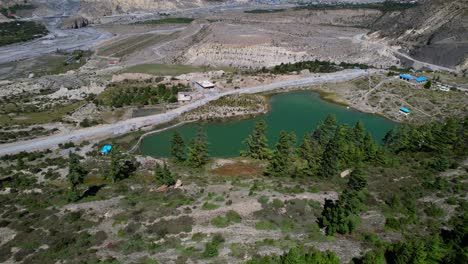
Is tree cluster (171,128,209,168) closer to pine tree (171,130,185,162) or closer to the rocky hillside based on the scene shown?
pine tree (171,130,185,162)

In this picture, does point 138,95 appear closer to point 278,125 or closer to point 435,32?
point 278,125

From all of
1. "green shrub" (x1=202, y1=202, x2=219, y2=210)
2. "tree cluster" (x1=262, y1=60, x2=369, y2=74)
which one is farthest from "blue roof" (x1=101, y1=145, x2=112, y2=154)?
"tree cluster" (x1=262, y1=60, x2=369, y2=74)

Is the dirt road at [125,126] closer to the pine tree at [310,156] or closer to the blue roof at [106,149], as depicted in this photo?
the blue roof at [106,149]

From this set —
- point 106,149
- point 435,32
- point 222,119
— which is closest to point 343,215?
point 106,149

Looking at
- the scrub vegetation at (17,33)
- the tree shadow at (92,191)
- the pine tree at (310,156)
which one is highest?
the scrub vegetation at (17,33)

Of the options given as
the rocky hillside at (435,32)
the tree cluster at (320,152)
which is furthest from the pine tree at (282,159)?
the rocky hillside at (435,32)

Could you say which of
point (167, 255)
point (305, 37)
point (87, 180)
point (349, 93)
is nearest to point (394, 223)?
point (167, 255)

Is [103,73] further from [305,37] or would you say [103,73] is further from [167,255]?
[167,255]
